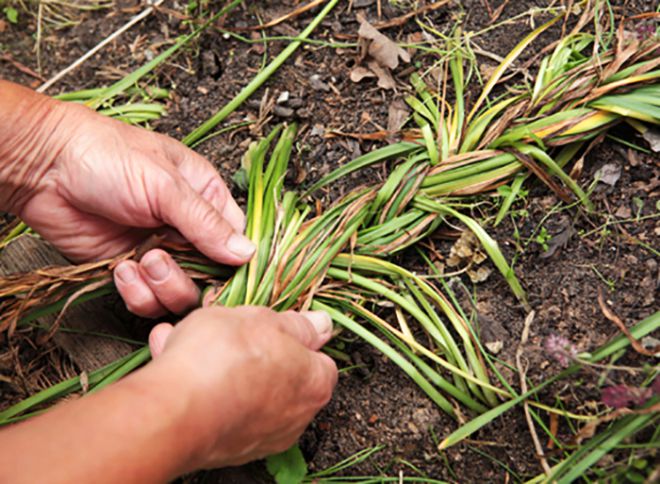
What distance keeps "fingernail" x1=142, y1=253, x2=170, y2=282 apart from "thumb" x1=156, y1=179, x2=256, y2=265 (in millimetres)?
85

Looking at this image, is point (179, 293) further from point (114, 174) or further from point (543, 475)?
point (543, 475)

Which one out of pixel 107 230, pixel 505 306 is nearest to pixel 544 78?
pixel 505 306

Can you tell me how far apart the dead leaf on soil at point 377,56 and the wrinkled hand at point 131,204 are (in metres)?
0.56

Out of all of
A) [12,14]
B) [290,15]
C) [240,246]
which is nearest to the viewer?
[240,246]

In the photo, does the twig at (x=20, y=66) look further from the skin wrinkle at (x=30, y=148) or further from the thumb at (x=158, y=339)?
the thumb at (x=158, y=339)

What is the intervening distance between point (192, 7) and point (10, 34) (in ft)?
2.48

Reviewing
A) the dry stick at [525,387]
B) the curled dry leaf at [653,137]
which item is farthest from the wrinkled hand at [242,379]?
the curled dry leaf at [653,137]

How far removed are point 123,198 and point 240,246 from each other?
0.30 meters

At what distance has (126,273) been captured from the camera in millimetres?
1456

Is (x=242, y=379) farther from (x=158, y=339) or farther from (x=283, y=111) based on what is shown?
(x=283, y=111)

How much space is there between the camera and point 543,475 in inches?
53.6

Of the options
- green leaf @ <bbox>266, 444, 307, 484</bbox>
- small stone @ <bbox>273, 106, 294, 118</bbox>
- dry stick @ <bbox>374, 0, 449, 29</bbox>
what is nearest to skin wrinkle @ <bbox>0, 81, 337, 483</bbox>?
green leaf @ <bbox>266, 444, 307, 484</bbox>

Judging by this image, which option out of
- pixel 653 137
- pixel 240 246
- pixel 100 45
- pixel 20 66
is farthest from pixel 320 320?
pixel 20 66

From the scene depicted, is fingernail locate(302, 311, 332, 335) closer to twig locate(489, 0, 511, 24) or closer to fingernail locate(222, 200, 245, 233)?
fingernail locate(222, 200, 245, 233)
